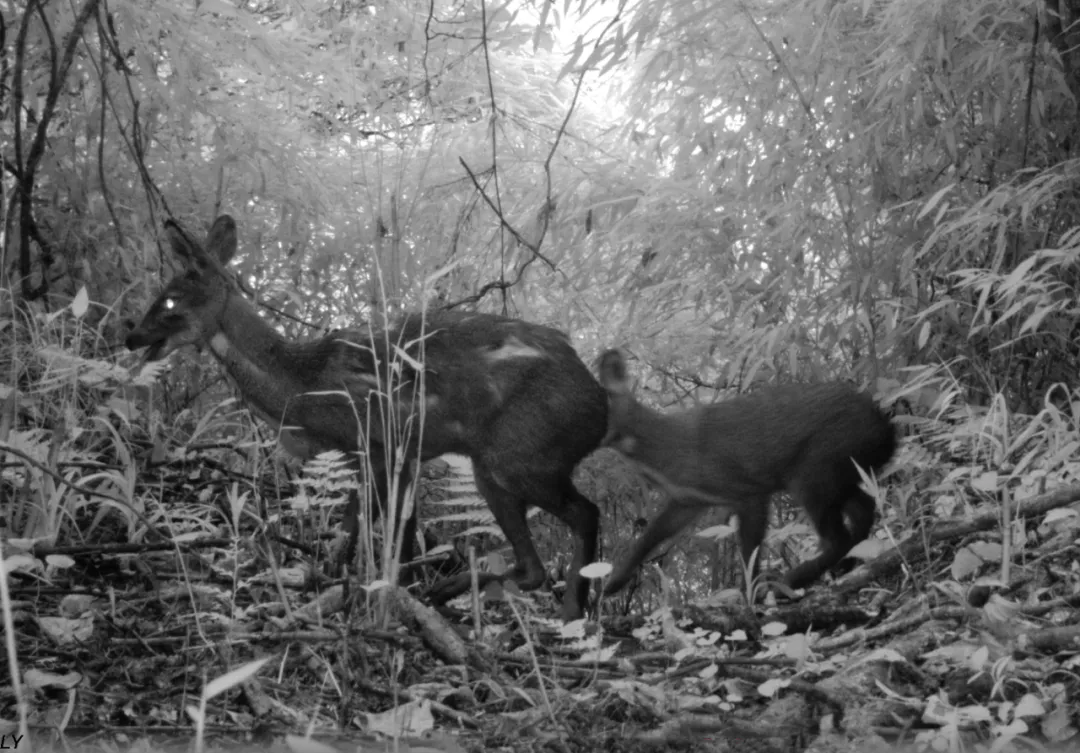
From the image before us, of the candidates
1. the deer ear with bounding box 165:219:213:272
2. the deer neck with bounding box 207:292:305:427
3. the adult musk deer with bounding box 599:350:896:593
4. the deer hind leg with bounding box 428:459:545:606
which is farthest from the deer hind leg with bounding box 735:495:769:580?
the deer ear with bounding box 165:219:213:272

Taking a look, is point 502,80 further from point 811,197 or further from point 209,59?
point 811,197

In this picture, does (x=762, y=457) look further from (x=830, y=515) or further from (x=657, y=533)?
(x=657, y=533)

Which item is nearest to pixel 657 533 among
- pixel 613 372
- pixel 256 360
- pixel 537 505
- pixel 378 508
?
pixel 537 505

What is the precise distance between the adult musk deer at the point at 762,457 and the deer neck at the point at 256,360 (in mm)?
1438

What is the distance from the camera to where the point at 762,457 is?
5.84m

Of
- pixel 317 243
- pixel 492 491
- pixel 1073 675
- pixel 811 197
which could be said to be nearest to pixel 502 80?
pixel 317 243

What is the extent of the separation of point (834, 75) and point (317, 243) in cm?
304

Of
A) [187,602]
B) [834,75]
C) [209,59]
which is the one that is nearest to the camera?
[187,602]

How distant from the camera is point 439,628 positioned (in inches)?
143

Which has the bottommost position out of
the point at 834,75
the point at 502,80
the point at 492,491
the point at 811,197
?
the point at 492,491

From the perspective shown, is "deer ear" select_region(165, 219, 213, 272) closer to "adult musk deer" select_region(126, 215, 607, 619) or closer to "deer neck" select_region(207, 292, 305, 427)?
"adult musk deer" select_region(126, 215, 607, 619)

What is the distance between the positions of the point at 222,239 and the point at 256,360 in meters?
0.73

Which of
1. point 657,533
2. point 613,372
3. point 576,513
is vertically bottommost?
point 657,533

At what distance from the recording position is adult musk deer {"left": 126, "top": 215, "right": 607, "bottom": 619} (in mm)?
5293
